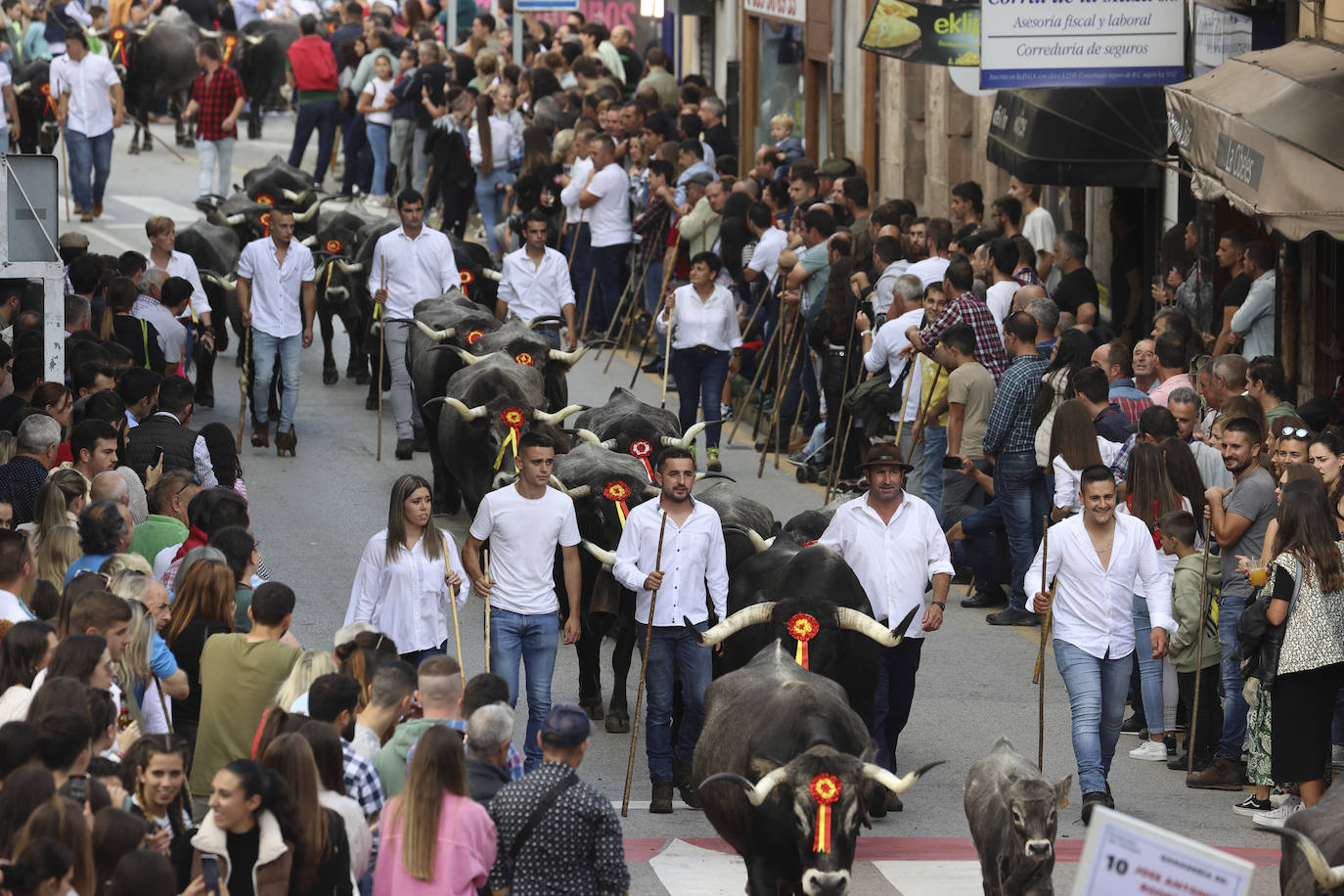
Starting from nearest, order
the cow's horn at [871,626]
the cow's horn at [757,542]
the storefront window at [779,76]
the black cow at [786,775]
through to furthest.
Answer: the black cow at [786,775], the cow's horn at [871,626], the cow's horn at [757,542], the storefront window at [779,76]

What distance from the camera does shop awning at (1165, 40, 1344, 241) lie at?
12.6 meters

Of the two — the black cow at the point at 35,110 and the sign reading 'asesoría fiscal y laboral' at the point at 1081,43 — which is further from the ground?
the sign reading 'asesoría fiscal y laboral' at the point at 1081,43

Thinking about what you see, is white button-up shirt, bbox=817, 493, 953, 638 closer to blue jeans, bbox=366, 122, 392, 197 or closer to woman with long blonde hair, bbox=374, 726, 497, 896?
woman with long blonde hair, bbox=374, 726, 497, 896

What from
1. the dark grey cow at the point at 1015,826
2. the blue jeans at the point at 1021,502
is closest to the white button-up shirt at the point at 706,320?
the blue jeans at the point at 1021,502

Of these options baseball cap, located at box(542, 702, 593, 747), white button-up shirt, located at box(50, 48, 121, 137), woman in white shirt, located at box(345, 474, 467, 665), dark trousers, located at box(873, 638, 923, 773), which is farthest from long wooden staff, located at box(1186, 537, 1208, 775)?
white button-up shirt, located at box(50, 48, 121, 137)

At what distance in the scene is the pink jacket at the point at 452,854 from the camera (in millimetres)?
7324

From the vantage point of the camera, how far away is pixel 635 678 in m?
13.3

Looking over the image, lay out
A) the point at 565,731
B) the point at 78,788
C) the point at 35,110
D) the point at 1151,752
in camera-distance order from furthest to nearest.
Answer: the point at 35,110 < the point at 1151,752 < the point at 565,731 < the point at 78,788

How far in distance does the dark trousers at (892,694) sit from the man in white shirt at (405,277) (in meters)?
7.79

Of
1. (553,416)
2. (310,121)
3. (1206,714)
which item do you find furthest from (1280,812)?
(310,121)

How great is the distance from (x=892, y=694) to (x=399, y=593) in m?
2.72

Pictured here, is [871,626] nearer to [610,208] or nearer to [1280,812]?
[1280,812]

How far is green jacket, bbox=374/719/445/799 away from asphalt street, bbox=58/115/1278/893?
2061 mm

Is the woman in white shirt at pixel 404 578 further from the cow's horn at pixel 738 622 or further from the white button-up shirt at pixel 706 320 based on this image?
the white button-up shirt at pixel 706 320
